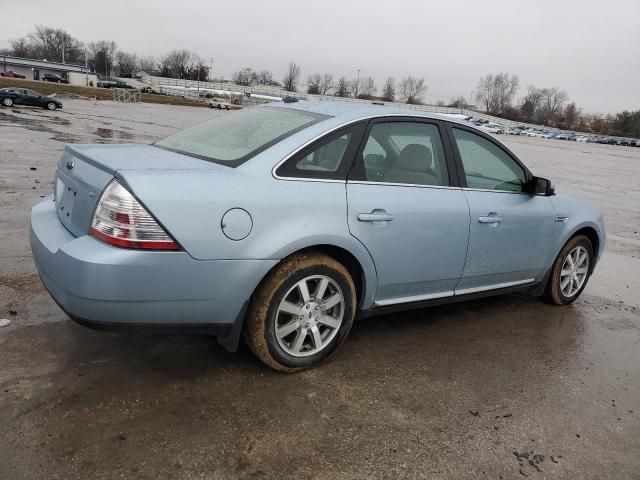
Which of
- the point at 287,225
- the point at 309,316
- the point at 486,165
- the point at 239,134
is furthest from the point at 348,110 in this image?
the point at 309,316

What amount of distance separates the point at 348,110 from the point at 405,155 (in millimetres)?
506

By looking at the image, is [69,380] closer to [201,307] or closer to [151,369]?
[151,369]

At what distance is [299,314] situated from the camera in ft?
10.4

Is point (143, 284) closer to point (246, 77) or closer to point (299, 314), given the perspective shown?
point (299, 314)

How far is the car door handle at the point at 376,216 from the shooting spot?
10.8 ft

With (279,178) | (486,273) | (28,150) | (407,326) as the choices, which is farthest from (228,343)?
(28,150)

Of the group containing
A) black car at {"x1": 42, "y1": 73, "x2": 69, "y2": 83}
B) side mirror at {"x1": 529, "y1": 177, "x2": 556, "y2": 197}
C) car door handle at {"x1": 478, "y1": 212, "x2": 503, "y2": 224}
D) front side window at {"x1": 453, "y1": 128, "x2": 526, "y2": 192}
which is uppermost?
front side window at {"x1": 453, "y1": 128, "x2": 526, "y2": 192}

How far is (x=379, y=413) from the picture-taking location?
2.94 m

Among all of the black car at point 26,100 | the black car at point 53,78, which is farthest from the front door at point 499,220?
the black car at point 53,78

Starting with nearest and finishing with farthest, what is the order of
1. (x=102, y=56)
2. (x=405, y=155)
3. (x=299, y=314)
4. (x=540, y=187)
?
(x=299, y=314) → (x=405, y=155) → (x=540, y=187) → (x=102, y=56)

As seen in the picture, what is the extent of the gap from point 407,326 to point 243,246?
1.91 m

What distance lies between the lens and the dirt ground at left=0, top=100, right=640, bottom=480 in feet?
8.05

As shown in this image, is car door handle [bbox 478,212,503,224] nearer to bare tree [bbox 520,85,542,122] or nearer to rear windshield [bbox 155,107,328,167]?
rear windshield [bbox 155,107,328,167]

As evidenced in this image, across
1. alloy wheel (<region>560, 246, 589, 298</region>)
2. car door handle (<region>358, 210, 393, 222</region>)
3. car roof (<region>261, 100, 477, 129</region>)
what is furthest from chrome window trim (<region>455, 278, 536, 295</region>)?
car roof (<region>261, 100, 477, 129</region>)
